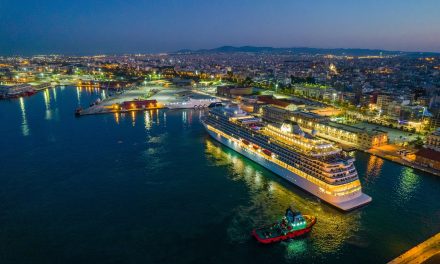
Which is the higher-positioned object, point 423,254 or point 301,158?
point 301,158

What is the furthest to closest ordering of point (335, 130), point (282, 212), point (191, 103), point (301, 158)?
point (191, 103), point (335, 130), point (301, 158), point (282, 212)

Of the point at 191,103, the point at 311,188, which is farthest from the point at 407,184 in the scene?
the point at 191,103

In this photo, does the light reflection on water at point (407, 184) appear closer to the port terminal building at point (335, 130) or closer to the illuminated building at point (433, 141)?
the port terminal building at point (335, 130)

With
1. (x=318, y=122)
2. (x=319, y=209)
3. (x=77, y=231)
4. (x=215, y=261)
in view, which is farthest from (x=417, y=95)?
(x=77, y=231)

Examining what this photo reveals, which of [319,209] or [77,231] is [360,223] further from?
[77,231]

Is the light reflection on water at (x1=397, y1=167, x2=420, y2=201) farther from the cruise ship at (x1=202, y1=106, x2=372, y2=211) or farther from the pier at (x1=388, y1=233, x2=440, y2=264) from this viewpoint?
the pier at (x1=388, y1=233, x2=440, y2=264)

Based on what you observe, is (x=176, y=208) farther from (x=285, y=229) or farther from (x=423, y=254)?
(x=423, y=254)

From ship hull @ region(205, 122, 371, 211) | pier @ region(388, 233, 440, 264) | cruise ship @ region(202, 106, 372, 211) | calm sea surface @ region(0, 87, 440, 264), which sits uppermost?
cruise ship @ region(202, 106, 372, 211)

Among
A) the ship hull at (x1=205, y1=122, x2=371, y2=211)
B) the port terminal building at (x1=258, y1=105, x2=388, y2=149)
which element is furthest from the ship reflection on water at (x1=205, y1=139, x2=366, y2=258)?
the port terminal building at (x1=258, y1=105, x2=388, y2=149)
